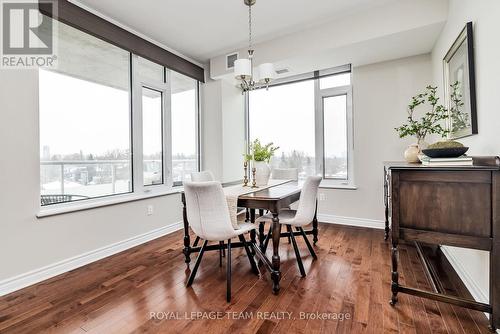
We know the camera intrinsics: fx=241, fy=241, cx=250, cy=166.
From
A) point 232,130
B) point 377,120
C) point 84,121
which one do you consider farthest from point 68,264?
point 377,120

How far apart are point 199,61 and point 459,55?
3.63 meters

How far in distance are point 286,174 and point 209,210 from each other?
1.95 meters

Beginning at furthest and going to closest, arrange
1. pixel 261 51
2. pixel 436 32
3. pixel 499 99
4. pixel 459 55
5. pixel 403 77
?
pixel 261 51
pixel 403 77
pixel 436 32
pixel 459 55
pixel 499 99

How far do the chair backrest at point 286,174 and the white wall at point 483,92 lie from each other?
188 cm

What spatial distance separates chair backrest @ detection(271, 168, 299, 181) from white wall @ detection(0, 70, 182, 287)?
97.1 inches

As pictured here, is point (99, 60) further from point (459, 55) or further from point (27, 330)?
point (459, 55)

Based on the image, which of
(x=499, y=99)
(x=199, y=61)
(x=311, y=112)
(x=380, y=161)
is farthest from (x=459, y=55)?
(x=199, y=61)

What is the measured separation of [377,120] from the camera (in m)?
3.59

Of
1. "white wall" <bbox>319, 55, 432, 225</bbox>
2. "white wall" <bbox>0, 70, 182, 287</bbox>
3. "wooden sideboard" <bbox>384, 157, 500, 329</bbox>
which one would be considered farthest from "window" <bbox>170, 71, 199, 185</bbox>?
"wooden sideboard" <bbox>384, 157, 500, 329</bbox>

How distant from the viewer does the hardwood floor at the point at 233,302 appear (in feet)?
5.19

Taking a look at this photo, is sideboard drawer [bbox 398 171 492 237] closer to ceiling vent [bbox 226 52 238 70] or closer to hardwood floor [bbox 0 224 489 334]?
hardwood floor [bbox 0 224 489 334]

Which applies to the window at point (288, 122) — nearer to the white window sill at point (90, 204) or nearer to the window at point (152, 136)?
the window at point (152, 136)

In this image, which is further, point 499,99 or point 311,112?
point 311,112

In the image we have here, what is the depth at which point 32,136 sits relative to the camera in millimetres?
2232
